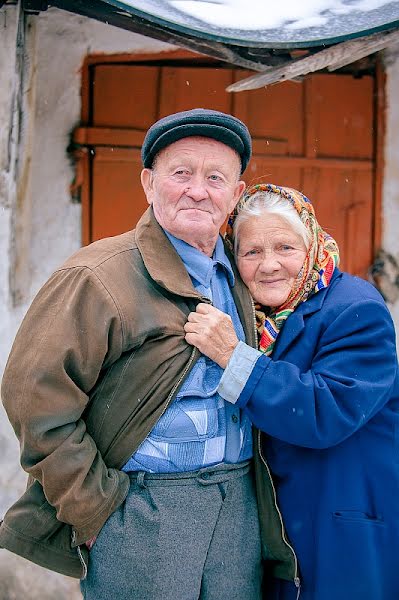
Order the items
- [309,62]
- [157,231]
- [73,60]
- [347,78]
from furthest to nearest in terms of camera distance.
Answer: [347,78]
[73,60]
[309,62]
[157,231]

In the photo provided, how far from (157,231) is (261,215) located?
13.7 inches

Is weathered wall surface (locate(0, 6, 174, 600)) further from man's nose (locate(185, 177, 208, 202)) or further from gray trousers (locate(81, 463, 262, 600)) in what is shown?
gray trousers (locate(81, 463, 262, 600))


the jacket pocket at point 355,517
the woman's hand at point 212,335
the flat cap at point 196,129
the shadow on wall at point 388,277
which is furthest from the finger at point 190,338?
the shadow on wall at point 388,277

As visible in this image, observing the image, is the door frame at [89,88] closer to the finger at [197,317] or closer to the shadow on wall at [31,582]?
the shadow on wall at [31,582]

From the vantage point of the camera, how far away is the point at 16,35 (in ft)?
10.6

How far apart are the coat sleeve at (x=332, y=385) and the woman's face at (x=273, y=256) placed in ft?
0.67

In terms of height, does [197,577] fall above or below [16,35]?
below

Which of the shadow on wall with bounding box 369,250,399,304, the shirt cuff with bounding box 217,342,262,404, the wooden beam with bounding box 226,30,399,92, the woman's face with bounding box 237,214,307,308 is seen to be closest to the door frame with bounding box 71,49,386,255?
the wooden beam with bounding box 226,30,399,92

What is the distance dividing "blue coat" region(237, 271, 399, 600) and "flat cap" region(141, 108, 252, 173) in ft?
1.84

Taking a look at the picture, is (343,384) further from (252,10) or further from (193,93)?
(193,93)

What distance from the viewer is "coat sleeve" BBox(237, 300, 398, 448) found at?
2086mm

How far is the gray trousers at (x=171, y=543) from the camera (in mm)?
2074

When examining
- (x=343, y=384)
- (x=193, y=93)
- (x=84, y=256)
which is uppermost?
(x=193, y=93)

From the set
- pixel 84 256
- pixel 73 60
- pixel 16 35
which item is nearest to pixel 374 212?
pixel 73 60
